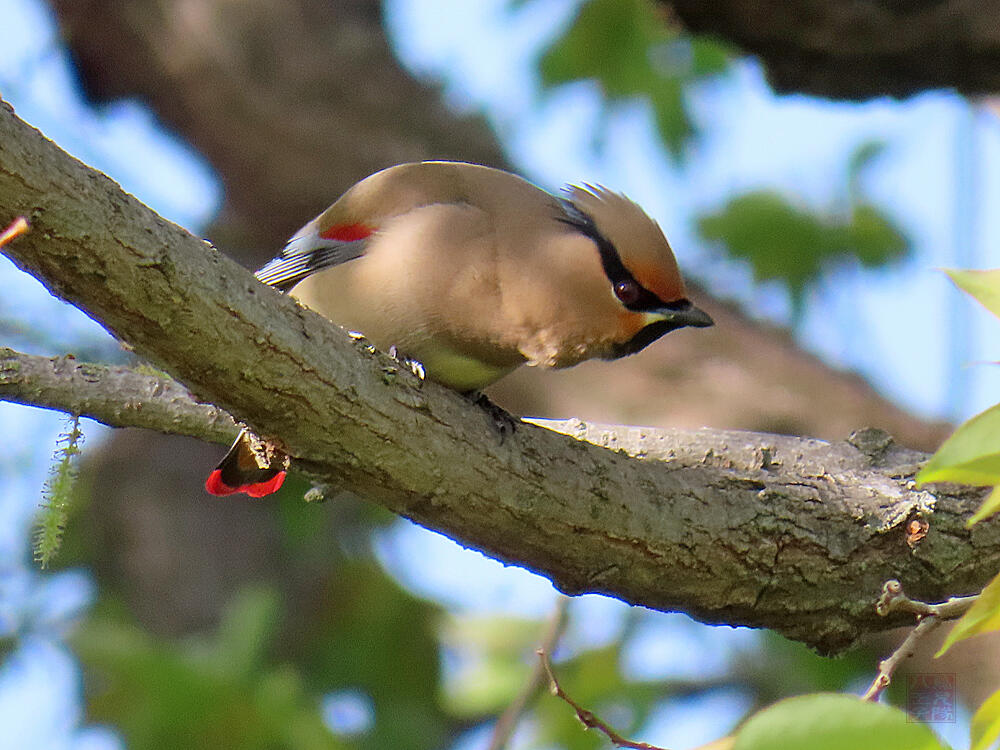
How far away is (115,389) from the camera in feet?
11.4

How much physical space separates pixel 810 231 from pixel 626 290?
455 cm

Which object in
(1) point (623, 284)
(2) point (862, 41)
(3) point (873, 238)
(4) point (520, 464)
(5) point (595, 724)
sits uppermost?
(3) point (873, 238)

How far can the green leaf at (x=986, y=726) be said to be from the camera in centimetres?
171

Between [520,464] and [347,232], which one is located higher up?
[347,232]

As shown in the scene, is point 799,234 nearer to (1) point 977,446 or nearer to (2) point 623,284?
(2) point 623,284

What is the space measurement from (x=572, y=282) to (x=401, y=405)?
3.21 ft

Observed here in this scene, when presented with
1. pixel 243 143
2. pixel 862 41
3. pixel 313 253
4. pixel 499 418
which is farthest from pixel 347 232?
pixel 243 143

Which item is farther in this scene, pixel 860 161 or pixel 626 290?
pixel 860 161

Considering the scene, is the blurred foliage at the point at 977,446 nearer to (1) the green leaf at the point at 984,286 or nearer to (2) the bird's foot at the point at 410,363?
(1) the green leaf at the point at 984,286

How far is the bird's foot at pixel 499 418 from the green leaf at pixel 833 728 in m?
1.74

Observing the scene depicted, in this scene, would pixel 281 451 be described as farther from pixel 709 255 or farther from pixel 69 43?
pixel 69 43

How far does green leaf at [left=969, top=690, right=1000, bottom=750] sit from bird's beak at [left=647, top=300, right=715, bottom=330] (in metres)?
2.26

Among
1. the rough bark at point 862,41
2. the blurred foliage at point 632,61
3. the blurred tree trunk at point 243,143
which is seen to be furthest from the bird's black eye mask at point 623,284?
the blurred tree trunk at point 243,143

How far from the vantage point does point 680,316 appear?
12.9ft
